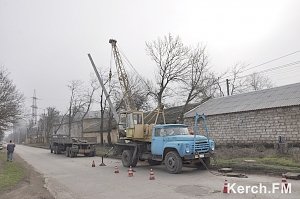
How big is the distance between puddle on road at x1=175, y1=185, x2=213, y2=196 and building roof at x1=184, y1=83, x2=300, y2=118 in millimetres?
15091

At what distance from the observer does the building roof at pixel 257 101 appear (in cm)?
2577

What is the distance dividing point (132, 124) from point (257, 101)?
42.3 feet

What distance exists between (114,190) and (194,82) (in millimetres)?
29702

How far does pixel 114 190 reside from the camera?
11.9 meters

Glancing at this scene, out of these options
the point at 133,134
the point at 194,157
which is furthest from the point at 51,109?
the point at 194,157

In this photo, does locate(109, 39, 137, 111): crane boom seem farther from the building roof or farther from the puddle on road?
the puddle on road

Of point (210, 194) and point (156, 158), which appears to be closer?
→ point (210, 194)

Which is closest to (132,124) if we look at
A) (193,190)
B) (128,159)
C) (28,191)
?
(128,159)

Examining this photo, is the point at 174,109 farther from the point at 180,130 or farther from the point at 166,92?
the point at 180,130

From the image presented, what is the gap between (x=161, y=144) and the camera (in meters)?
17.6

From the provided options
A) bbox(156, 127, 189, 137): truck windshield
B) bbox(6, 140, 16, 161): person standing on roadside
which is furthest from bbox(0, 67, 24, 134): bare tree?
bbox(156, 127, 189, 137): truck windshield

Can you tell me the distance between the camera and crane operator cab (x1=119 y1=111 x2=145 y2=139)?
66.1 feet

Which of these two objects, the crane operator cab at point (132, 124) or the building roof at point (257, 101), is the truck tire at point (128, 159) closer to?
the crane operator cab at point (132, 124)

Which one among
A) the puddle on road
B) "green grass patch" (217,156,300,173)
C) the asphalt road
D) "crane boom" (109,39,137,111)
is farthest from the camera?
"crane boom" (109,39,137,111)
